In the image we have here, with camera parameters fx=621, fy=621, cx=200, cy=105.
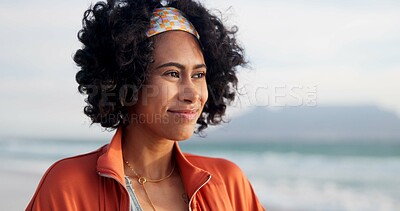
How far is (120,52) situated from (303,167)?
31.3ft

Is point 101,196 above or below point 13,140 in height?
above

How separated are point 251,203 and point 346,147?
42.0 feet

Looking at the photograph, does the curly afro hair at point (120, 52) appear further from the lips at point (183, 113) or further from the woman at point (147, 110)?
the lips at point (183, 113)

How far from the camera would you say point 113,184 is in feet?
8.49

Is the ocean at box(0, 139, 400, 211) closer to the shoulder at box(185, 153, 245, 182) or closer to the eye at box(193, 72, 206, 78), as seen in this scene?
the shoulder at box(185, 153, 245, 182)

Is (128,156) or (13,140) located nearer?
(128,156)

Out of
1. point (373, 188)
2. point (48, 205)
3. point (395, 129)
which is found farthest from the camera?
point (395, 129)

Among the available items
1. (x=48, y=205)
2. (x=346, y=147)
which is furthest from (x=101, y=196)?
(x=346, y=147)

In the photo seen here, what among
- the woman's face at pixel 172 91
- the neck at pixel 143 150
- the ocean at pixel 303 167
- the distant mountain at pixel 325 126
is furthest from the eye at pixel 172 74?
the distant mountain at pixel 325 126

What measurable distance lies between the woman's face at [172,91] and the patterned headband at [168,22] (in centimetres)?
3

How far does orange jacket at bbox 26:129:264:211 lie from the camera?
8.23 ft

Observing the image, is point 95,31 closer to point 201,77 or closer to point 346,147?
point 201,77

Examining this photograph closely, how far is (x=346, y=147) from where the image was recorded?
1526 cm

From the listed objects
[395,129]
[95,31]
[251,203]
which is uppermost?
[95,31]
